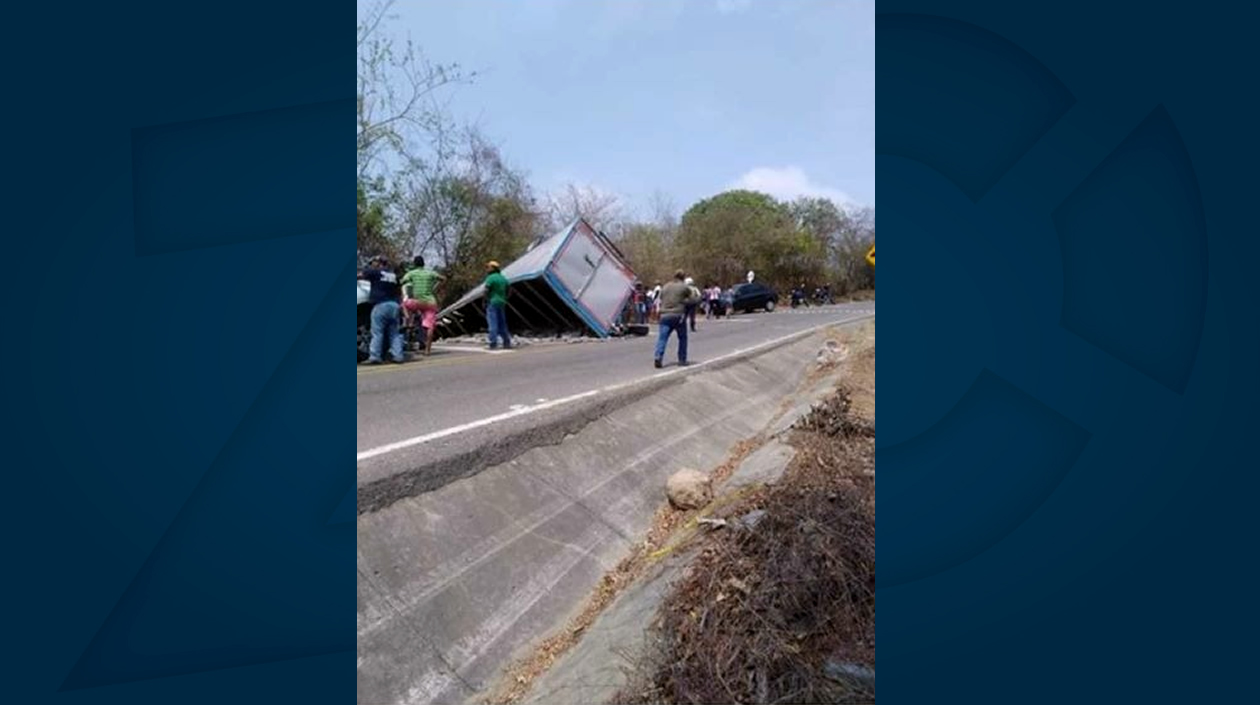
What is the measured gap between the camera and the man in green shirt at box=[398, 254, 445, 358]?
9578mm

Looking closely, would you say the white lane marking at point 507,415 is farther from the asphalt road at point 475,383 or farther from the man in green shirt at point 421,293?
the man in green shirt at point 421,293

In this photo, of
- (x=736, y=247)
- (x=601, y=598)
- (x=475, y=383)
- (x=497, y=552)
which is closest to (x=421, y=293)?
(x=475, y=383)

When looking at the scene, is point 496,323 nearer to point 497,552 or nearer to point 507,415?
point 507,415

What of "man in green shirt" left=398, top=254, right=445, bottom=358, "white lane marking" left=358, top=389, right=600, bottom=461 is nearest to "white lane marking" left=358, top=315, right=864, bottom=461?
"white lane marking" left=358, top=389, right=600, bottom=461

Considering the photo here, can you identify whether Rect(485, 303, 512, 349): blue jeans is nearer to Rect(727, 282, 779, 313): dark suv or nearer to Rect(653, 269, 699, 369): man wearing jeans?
Rect(653, 269, 699, 369): man wearing jeans

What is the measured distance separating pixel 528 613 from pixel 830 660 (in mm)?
1617

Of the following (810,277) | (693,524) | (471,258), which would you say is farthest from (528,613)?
(810,277)

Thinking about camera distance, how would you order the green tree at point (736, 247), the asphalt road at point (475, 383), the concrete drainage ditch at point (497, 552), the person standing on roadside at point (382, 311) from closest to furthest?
the concrete drainage ditch at point (497, 552) → the asphalt road at point (475, 383) → the person standing on roadside at point (382, 311) → the green tree at point (736, 247)

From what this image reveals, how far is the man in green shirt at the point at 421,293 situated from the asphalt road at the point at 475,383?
64 centimetres

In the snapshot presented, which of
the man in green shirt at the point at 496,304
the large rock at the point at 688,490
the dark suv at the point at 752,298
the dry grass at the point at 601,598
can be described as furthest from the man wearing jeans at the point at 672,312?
the dark suv at the point at 752,298

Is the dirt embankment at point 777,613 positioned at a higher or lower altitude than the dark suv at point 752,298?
lower

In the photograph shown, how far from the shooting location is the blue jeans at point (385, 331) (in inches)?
320

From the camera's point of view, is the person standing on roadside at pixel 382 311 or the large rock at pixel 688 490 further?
the person standing on roadside at pixel 382 311

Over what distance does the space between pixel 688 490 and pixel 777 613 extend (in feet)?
7.02
